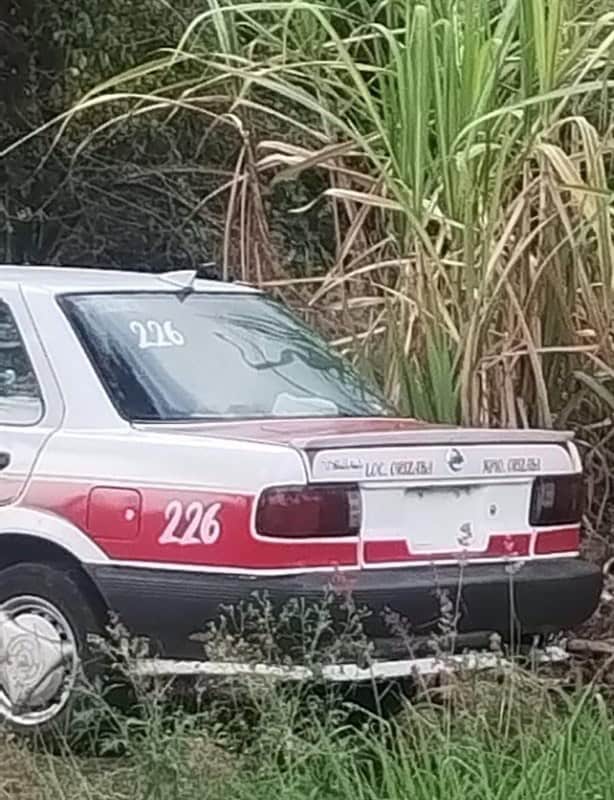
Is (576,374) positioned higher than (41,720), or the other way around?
(576,374)

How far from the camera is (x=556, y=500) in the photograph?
5.73 meters

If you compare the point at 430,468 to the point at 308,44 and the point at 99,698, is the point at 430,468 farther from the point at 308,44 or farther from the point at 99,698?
the point at 308,44

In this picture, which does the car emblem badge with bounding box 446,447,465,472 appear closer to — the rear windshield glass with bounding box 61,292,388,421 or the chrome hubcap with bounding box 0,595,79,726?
the rear windshield glass with bounding box 61,292,388,421

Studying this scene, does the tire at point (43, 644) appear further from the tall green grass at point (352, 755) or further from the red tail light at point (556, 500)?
the red tail light at point (556, 500)

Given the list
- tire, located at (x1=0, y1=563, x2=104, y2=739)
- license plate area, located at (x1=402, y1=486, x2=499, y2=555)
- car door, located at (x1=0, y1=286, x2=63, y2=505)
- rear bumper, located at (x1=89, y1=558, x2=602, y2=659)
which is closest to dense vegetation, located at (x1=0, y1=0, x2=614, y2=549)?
license plate area, located at (x1=402, y1=486, x2=499, y2=555)

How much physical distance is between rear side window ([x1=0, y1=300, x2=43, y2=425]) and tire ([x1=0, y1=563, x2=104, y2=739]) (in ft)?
1.51

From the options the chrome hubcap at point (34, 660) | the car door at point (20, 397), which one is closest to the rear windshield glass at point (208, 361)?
the car door at point (20, 397)

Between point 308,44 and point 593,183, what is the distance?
1.52 m

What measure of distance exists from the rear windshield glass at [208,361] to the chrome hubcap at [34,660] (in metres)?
0.65

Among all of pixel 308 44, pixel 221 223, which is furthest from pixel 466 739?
pixel 221 223

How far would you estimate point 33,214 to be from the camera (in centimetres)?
1144

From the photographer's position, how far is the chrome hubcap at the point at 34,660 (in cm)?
539

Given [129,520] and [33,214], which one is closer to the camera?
[129,520]

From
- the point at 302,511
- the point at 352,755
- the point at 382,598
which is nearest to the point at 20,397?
the point at 302,511
